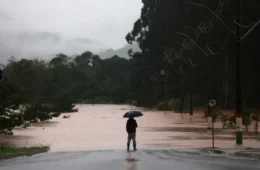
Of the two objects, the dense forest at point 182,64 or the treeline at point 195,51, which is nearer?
the dense forest at point 182,64

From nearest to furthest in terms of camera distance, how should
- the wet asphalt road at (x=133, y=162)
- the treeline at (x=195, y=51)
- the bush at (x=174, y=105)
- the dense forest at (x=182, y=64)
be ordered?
the wet asphalt road at (x=133, y=162), the dense forest at (x=182, y=64), the treeline at (x=195, y=51), the bush at (x=174, y=105)

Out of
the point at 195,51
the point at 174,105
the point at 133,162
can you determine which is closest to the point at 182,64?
the point at 195,51

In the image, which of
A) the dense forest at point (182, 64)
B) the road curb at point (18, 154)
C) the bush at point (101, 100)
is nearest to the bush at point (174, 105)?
the dense forest at point (182, 64)

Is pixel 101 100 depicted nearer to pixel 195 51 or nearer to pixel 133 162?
pixel 195 51

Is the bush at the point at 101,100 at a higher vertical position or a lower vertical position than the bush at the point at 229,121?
higher

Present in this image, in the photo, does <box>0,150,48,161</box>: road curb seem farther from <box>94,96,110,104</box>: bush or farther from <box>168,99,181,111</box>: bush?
<box>94,96,110,104</box>: bush

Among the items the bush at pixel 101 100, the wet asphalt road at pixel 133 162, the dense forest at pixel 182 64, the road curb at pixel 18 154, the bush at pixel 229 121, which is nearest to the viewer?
the wet asphalt road at pixel 133 162

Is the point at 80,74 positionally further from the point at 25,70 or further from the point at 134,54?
the point at 134,54

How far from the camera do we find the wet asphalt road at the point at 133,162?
16281mm

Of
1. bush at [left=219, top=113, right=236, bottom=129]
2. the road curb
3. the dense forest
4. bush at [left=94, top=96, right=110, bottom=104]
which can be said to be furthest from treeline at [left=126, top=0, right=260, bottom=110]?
bush at [left=94, top=96, right=110, bottom=104]

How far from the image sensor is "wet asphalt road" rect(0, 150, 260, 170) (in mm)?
16281

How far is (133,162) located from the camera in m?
17.7

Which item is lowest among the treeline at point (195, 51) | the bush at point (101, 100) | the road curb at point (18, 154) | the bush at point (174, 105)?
the road curb at point (18, 154)

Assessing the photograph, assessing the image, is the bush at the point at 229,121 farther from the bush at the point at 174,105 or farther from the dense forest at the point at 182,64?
the bush at the point at 174,105
